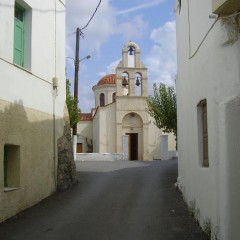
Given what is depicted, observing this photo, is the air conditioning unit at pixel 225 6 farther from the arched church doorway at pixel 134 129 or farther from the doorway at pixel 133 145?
the doorway at pixel 133 145

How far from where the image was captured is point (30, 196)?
12703 millimetres

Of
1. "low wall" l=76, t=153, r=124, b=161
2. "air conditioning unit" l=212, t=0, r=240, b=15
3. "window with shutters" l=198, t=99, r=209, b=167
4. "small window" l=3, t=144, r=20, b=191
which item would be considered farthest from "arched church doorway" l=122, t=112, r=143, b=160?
"air conditioning unit" l=212, t=0, r=240, b=15

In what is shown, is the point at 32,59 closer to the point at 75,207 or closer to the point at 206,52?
the point at 75,207

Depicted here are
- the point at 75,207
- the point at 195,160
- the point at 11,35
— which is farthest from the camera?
the point at 75,207

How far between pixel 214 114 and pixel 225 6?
1.88 metres

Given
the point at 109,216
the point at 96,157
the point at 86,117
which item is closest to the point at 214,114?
the point at 109,216

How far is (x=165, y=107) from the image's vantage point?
28688mm

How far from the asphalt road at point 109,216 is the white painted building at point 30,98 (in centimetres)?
73

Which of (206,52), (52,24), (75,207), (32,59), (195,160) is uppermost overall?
(52,24)

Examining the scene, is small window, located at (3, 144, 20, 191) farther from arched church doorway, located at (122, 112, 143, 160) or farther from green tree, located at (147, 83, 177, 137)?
arched church doorway, located at (122, 112, 143, 160)

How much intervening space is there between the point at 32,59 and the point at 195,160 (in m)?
5.64

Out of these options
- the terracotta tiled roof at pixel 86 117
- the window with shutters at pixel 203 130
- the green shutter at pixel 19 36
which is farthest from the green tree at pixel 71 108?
the terracotta tiled roof at pixel 86 117

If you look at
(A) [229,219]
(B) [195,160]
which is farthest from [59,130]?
(A) [229,219]

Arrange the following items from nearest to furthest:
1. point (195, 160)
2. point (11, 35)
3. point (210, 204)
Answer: point (210, 204) → point (195, 160) → point (11, 35)
